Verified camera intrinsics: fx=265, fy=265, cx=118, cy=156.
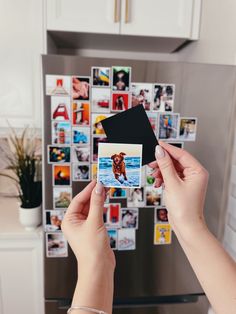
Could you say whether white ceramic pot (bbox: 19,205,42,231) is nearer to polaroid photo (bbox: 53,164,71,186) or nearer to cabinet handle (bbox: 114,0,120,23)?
polaroid photo (bbox: 53,164,71,186)

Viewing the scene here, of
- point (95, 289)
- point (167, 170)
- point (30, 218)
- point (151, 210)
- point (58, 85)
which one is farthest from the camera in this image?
point (30, 218)

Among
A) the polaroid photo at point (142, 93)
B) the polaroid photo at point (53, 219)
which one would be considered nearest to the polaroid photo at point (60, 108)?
the polaroid photo at point (142, 93)

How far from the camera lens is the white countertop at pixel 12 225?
1.12 meters

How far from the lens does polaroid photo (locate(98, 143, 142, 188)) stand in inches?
24.2

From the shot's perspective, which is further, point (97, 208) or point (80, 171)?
point (80, 171)

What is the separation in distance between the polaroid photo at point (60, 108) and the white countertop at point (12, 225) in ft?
1.76

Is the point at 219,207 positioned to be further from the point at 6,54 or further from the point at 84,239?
the point at 6,54

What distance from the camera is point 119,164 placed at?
62cm

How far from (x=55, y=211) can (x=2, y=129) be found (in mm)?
515

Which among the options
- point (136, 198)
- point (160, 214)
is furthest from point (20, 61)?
point (160, 214)

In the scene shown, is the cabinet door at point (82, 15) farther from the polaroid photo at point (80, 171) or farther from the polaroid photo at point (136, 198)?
the polaroid photo at point (136, 198)

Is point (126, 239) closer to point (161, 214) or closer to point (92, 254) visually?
point (161, 214)

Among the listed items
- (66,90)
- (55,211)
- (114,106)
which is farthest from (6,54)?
(55,211)

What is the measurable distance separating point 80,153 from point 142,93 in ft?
0.98
